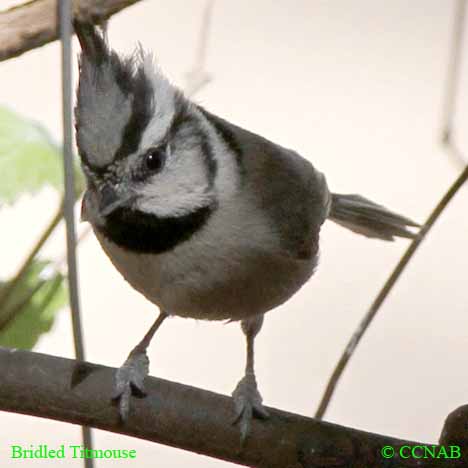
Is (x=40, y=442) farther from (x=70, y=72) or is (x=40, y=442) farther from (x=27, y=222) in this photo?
(x=70, y=72)

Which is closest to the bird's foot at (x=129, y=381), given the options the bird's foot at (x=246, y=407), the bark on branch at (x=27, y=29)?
the bird's foot at (x=246, y=407)

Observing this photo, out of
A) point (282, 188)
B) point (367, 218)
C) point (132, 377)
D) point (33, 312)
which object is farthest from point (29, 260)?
point (367, 218)

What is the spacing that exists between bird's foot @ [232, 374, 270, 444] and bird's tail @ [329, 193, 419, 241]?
52 cm

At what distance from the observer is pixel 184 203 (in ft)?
4.25

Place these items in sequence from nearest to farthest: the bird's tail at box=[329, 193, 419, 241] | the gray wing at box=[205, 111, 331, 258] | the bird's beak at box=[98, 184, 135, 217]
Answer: the bird's beak at box=[98, 184, 135, 217] < the gray wing at box=[205, 111, 331, 258] < the bird's tail at box=[329, 193, 419, 241]

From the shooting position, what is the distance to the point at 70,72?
3.05ft

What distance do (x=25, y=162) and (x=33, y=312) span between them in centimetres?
22

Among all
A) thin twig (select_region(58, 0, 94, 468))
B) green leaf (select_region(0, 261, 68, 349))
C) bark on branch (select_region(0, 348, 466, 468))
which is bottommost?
bark on branch (select_region(0, 348, 466, 468))

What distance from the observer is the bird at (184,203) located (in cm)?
117

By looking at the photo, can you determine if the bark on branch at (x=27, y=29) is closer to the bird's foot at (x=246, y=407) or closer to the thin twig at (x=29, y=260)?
the thin twig at (x=29, y=260)

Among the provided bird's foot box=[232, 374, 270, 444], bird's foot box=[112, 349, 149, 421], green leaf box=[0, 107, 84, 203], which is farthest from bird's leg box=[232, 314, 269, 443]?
green leaf box=[0, 107, 84, 203]

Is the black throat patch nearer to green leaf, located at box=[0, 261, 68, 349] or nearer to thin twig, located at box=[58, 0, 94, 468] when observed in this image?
green leaf, located at box=[0, 261, 68, 349]

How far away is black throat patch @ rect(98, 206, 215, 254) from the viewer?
4.18ft

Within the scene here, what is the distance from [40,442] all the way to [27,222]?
1.68 feet
